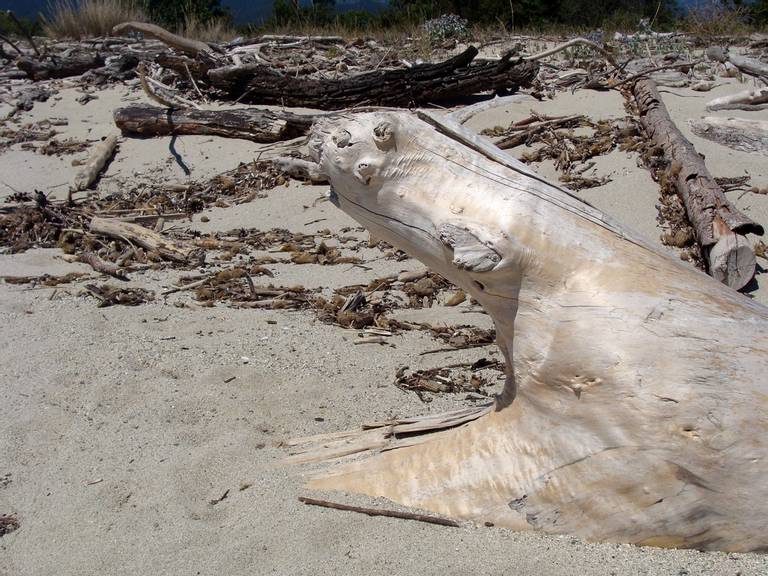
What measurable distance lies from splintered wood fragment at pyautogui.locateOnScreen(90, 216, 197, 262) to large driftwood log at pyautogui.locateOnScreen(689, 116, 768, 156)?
16.8 ft

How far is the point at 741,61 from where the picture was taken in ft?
31.9

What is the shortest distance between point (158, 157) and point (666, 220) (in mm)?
6118

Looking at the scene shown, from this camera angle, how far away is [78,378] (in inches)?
152

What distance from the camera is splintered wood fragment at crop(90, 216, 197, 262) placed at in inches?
246

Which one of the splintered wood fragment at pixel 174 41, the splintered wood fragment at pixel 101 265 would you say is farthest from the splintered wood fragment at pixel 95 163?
the splintered wood fragment at pixel 101 265

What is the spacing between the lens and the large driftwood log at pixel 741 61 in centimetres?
930

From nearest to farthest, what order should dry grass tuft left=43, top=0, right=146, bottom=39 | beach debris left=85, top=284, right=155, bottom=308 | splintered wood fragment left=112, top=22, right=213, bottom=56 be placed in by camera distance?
beach debris left=85, top=284, right=155, bottom=308 → splintered wood fragment left=112, top=22, right=213, bottom=56 → dry grass tuft left=43, top=0, right=146, bottom=39

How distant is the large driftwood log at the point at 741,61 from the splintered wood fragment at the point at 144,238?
281 inches

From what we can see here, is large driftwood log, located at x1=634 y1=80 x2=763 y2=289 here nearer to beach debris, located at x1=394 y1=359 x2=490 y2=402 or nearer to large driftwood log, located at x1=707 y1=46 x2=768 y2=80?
large driftwood log, located at x1=707 y1=46 x2=768 y2=80

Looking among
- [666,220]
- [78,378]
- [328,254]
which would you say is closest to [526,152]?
[666,220]

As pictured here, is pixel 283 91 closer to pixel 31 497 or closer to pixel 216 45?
pixel 216 45

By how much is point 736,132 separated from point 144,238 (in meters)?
5.69

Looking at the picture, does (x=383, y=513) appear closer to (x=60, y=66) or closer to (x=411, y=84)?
(x=411, y=84)

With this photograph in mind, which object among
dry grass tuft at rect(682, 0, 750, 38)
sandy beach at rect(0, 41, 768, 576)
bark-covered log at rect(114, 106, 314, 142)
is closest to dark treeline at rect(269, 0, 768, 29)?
dry grass tuft at rect(682, 0, 750, 38)
